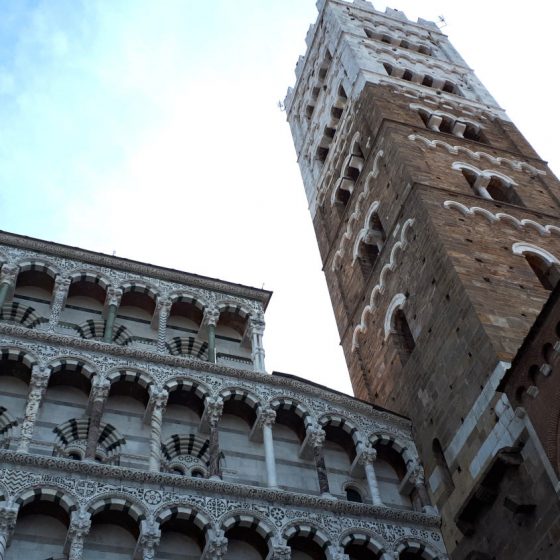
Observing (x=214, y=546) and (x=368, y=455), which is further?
(x=368, y=455)

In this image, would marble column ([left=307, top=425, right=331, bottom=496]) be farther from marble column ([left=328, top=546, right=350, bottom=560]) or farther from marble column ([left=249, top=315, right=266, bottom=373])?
marble column ([left=249, top=315, right=266, bottom=373])

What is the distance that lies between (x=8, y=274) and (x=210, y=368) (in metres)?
3.97

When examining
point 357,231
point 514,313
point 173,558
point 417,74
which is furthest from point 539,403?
point 417,74

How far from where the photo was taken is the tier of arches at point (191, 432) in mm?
11609

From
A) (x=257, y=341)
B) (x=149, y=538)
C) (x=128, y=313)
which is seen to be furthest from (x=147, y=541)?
(x=128, y=313)

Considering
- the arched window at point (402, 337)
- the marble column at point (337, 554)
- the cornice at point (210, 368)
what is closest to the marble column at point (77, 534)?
the cornice at point (210, 368)

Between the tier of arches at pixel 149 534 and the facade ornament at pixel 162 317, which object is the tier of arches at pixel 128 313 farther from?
the tier of arches at pixel 149 534

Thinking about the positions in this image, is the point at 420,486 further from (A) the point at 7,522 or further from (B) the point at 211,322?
(A) the point at 7,522

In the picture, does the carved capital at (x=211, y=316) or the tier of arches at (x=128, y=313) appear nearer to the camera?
the tier of arches at (x=128, y=313)

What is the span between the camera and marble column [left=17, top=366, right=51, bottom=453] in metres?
10.8

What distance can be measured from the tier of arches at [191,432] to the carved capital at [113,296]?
80.8 inches

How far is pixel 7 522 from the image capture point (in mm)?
9633

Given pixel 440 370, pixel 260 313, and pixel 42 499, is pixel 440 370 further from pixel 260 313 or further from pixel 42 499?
pixel 42 499

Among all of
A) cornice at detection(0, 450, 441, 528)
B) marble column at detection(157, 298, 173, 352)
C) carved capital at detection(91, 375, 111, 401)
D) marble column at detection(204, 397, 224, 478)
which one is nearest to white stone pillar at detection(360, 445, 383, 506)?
cornice at detection(0, 450, 441, 528)
